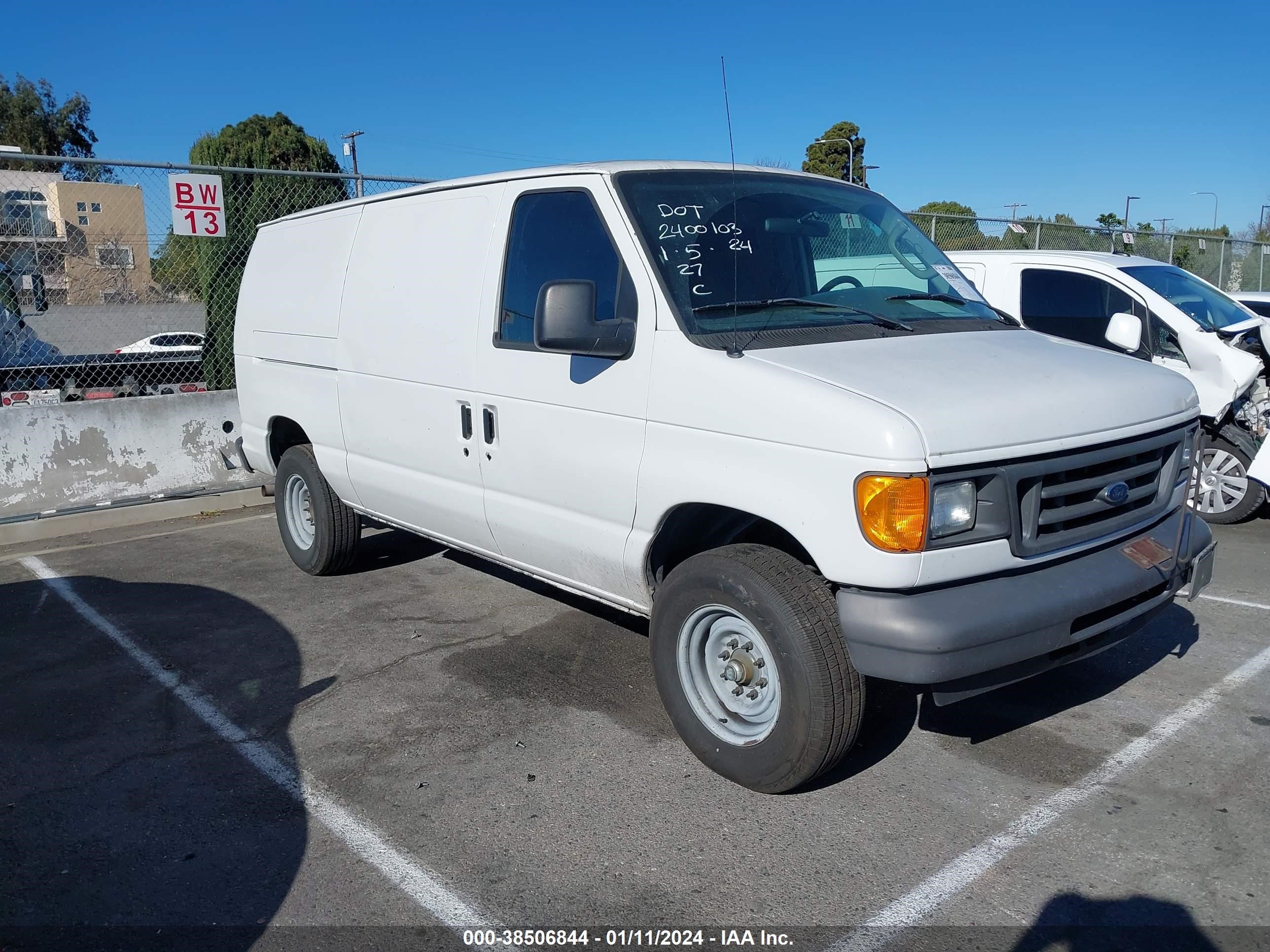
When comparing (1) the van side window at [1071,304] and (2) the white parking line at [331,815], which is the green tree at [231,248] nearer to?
(2) the white parking line at [331,815]

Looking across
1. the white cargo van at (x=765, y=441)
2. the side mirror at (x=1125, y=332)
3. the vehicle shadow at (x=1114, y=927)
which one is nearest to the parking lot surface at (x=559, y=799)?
the vehicle shadow at (x=1114, y=927)

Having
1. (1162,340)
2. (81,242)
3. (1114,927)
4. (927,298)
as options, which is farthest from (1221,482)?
(81,242)

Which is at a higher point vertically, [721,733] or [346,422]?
[346,422]

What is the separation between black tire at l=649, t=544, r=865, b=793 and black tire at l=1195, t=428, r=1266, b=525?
5.27 m

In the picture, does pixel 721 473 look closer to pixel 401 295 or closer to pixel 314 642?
pixel 401 295

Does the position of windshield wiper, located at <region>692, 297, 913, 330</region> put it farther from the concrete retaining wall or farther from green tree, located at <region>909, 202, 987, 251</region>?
green tree, located at <region>909, 202, 987, 251</region>

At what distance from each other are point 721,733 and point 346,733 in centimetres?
165

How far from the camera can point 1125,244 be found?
606 inches

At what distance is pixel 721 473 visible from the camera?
3721 millimetres

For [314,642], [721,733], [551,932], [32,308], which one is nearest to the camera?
[551,932]

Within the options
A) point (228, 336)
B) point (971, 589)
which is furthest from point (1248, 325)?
point (228, 336)

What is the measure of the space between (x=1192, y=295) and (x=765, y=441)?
639 cm

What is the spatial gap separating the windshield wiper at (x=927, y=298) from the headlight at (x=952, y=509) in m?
1.38

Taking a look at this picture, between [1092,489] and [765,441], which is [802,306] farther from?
[1092,489]
